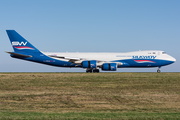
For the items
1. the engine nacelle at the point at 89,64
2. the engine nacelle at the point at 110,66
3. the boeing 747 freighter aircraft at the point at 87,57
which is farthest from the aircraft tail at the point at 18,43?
the engine nacelle at the point at 110,66

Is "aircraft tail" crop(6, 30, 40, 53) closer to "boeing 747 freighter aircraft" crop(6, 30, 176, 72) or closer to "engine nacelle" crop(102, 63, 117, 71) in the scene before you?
"boeing 747 freighter aircraft" crop(6, 30, 176, 72)

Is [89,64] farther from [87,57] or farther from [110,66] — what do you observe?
[110,66]

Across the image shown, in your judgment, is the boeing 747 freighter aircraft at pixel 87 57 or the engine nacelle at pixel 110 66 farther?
the boeing 747 freighter aircraft at pixel 87 57

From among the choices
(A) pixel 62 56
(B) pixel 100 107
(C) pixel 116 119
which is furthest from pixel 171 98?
(A) pixel 62 56

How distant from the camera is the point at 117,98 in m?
20.8

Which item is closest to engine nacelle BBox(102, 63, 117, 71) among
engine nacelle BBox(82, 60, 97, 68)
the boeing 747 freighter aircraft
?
the boeing 747 freighter aircraft

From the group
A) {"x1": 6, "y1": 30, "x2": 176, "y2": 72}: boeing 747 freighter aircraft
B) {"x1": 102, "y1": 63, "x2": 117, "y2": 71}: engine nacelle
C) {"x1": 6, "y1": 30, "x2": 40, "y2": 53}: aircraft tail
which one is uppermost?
{"x1": 6, "y1": 30, "x2": 40, "y2": 53}: aircraft tail

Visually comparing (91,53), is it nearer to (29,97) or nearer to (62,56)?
(62,56)

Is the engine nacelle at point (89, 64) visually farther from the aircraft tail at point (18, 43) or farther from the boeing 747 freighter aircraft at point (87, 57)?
the aircraft tail at point (18, 43)

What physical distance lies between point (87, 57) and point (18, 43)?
15301mm

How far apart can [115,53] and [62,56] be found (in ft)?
37.7

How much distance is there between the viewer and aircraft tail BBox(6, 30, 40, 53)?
176ft

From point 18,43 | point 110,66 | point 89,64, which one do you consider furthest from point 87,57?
point 18,43

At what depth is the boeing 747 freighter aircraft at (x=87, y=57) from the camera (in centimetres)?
5250
